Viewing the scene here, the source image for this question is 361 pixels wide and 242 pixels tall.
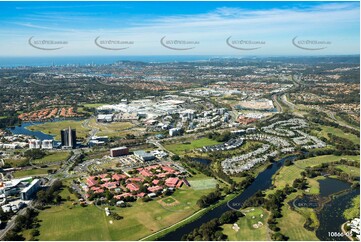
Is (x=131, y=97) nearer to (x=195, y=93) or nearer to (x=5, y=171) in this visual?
(x=195, y=93)

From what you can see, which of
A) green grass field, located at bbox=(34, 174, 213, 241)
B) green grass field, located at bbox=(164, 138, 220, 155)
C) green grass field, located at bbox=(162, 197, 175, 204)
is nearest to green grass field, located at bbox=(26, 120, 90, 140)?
green grass field, located at bbox=(164, 138, 220, 155)

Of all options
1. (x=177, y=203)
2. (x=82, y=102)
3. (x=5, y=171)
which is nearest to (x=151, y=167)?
(x=177, y=203)

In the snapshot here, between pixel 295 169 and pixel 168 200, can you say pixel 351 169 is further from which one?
pixel 168 200

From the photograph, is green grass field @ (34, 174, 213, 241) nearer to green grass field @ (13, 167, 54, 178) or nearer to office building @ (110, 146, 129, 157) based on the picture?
green grass field @ (13, 167, 54, 178)

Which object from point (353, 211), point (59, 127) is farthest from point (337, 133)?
point (59, 127)

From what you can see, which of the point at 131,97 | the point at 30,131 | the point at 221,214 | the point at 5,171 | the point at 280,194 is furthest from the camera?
the point at 131,97

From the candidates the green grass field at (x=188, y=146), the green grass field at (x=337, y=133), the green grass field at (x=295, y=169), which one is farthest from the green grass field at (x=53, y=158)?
the green grass field at (x=337, y=133)
